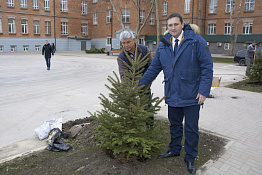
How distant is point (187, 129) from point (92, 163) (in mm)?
1412

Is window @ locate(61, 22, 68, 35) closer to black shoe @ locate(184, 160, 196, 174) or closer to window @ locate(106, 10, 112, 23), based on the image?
window @ locate(106, 10, 112, 23)

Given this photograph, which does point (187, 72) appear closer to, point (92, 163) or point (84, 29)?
point (92, 163)

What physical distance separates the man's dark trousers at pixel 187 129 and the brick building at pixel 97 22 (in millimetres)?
31784

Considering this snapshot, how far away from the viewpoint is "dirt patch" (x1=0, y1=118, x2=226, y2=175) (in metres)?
3.25

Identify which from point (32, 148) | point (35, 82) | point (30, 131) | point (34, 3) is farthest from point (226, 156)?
point (34, 3)

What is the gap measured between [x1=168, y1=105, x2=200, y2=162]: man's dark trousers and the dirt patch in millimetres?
169

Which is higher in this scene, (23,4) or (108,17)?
(23,4)

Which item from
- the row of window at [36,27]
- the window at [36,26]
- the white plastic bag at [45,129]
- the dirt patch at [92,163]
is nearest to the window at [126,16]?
the row of window at [36,27]

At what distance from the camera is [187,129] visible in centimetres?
332

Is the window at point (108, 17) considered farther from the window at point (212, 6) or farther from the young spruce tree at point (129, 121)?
the young spruce tree at point (129, 121)

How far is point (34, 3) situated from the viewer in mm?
40125

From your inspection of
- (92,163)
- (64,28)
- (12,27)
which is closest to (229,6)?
(64,28)

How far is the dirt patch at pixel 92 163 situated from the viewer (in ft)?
10.7

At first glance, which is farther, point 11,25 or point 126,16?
point 126,16
